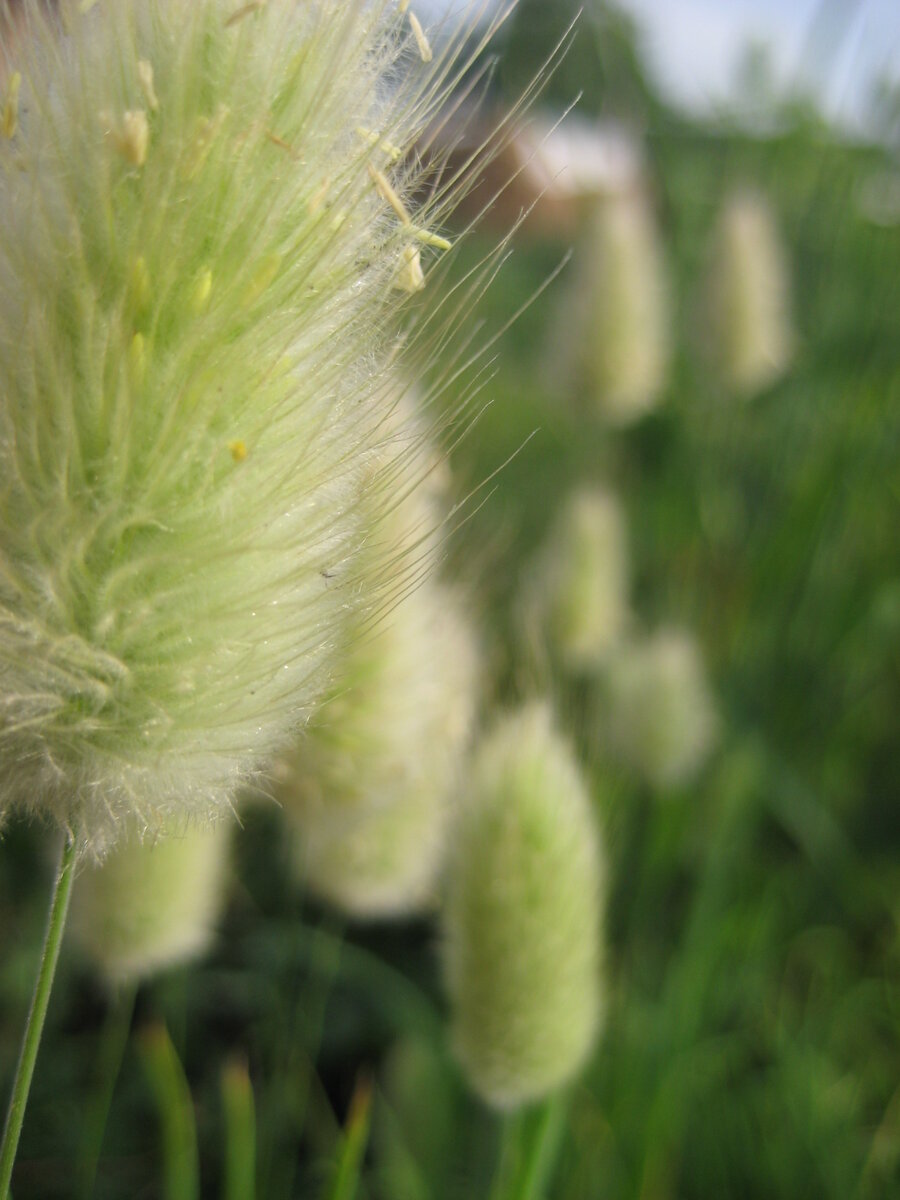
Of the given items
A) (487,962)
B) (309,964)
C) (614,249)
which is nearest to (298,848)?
(487,962)

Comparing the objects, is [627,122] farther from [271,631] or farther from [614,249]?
[271,631]

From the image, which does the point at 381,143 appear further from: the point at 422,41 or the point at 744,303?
the point at 744,303

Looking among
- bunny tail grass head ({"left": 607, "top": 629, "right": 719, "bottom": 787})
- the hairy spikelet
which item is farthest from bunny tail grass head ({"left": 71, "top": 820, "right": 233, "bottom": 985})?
bunny tail grass head ({"left": 607, "top": 629, "right": 719, "bottom": 787})

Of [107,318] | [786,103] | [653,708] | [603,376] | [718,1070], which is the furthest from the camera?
[603,376]

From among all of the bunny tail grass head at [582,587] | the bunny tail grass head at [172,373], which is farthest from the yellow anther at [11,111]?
the bunny tail grass head at [582,587]

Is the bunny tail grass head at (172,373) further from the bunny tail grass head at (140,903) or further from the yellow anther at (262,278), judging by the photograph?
the bunny tail grass head at (140,903)
